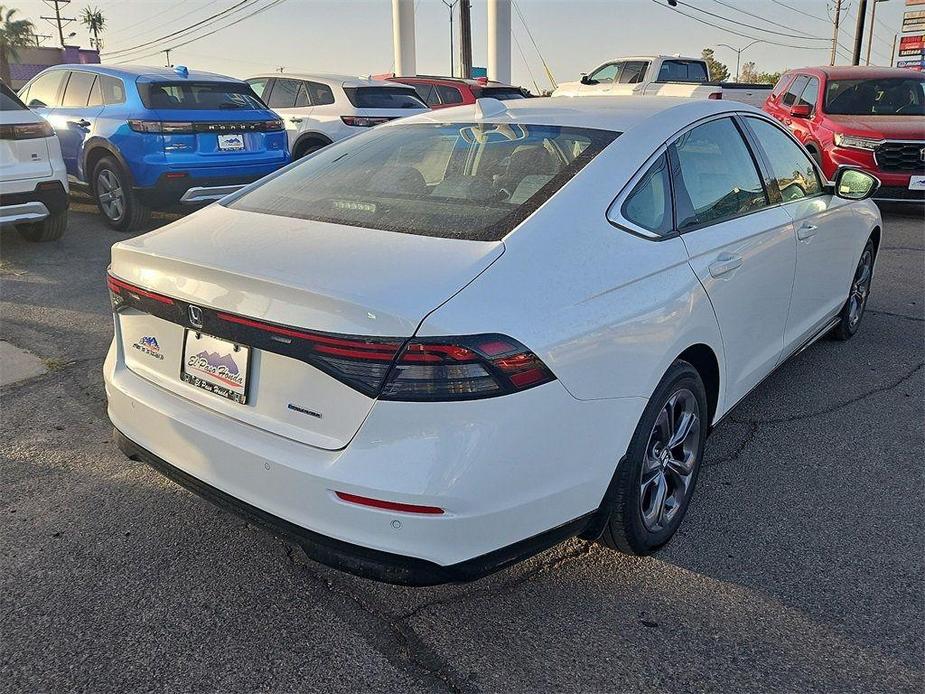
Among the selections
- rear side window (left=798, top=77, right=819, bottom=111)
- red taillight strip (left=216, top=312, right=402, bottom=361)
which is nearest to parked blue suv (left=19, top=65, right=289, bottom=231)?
red taillight strip (left=216, top=312, right=402, bottom=361)

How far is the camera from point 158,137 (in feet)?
25.4

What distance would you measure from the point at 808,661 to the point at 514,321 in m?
1.39

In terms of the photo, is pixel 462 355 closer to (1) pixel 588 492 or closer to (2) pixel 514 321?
(2) pixel 514 321

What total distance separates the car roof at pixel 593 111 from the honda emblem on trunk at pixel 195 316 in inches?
58.8

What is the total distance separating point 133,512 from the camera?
3107mm

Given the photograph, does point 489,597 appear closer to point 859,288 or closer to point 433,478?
point 433,478

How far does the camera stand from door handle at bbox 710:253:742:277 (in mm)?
2900

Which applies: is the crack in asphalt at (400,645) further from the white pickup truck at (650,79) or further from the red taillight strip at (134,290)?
the white pickup truck at (650,79)

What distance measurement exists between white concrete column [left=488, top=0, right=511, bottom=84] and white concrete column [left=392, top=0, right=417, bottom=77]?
3810mm

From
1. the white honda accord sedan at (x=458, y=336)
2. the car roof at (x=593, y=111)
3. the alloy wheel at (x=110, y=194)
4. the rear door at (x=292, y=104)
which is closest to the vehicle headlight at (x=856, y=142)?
the rear door at (x=292, y=104)

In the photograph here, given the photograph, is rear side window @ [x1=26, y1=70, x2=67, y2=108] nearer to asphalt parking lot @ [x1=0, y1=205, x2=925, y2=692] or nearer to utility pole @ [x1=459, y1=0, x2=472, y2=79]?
asphalt parking lot @ [x1=0, y1=205, x2=925, y2=692]

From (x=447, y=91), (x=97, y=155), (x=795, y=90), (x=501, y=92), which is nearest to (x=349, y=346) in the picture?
(x=97, y=155)

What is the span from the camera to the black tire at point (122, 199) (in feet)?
26.3

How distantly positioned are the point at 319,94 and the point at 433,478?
32.7 ft
